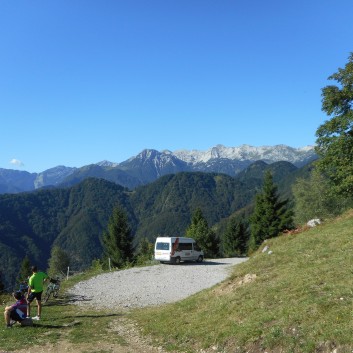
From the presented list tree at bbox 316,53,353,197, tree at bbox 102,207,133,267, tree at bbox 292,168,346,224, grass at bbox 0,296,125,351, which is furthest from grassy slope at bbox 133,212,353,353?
tree at bbox 102,207,133,267

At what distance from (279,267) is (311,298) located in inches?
207

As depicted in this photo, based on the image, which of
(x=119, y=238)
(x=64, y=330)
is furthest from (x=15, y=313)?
(x=119, y=238)

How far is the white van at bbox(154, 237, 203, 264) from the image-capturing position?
33.5m

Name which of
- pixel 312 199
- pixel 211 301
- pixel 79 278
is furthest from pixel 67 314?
pixel 312 199

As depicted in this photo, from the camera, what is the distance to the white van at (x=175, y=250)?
33531mm

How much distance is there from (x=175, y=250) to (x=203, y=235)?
28.5m

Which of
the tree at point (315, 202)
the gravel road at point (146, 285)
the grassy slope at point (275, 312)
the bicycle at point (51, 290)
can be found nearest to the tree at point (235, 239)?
the tree at point (315, 202)

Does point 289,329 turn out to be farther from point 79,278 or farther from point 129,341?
point 79,278

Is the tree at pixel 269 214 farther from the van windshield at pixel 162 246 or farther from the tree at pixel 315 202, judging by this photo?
the van windshield at pixel 162 246

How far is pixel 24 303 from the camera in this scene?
43.3 feet

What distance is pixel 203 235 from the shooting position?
61562mm

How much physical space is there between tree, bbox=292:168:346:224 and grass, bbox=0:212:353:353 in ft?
130

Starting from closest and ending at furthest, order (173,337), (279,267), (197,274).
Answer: (173,337), (279,267), (197,274)

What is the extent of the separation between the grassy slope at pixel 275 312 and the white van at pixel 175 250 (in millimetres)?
17940
